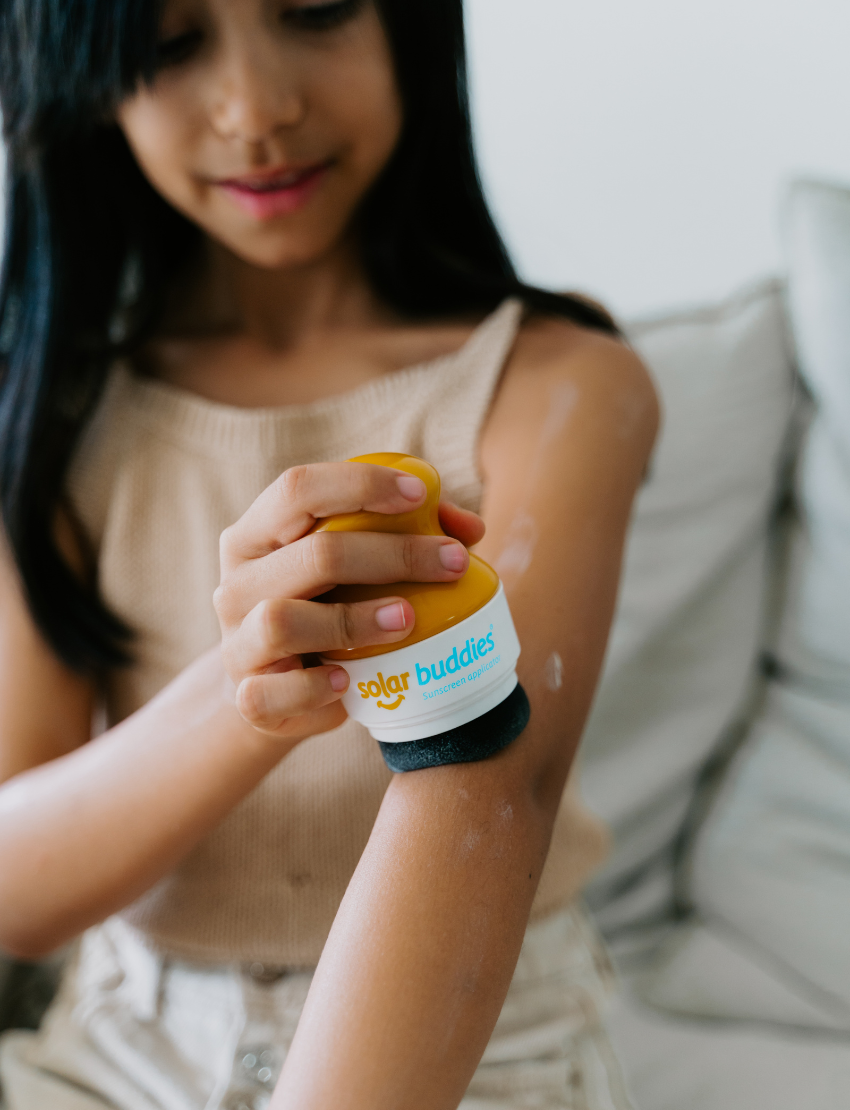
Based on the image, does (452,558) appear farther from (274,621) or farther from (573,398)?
(573,398)

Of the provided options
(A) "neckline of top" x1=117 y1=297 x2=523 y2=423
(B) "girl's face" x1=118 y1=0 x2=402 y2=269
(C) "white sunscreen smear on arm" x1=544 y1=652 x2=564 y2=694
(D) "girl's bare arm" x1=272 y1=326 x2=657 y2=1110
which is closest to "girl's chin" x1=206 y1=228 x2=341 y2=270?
(B) "girl's face" x1=118 y1=0 x2=402 y2=269

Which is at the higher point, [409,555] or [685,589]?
[409,555]

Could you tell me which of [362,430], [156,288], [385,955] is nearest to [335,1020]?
[385,955]

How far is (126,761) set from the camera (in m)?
0.61

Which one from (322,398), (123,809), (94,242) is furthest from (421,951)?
(94,242)

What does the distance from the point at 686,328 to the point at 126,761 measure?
0.73 meters

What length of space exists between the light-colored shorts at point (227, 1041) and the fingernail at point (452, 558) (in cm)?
39

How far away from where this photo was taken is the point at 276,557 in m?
0.43

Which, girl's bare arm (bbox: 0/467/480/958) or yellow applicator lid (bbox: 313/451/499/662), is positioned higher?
yellow applicator lid (bbox: 313/451/499/662)

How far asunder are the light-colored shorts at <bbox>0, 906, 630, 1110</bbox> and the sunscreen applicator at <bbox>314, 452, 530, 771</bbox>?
1.00 feet

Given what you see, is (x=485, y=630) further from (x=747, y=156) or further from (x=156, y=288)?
(x=747, y=156)

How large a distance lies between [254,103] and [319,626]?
427 mm

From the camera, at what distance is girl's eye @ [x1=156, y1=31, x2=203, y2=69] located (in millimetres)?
664

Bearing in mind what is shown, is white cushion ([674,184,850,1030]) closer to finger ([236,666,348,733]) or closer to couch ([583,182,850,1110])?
couch ([583,182,850,1110])
